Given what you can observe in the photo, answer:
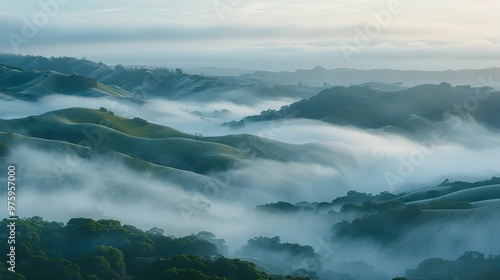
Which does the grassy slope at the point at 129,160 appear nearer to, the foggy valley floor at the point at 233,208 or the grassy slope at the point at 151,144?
the foggy valley floor at the point at 233,208

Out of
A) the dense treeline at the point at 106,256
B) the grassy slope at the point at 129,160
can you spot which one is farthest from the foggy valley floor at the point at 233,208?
the grassy slope at the point at 129,160

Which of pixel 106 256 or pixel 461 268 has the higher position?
pixel 461 268

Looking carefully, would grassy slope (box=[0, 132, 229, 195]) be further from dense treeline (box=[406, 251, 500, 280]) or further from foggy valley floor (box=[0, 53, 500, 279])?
dense treeline (box=[406, 251, 500, 280])

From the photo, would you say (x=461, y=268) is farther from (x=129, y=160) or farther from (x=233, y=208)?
(x=129, y=160)

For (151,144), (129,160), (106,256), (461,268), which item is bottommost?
(106,256)

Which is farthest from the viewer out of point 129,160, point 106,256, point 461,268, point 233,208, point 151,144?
point 151,144

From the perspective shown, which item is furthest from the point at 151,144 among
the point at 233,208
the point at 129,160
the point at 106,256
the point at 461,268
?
the point at 106,256

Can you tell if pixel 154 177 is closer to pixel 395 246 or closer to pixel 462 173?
pixel 395 246

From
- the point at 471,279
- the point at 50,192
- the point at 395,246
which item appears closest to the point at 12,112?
the point at 50,192
